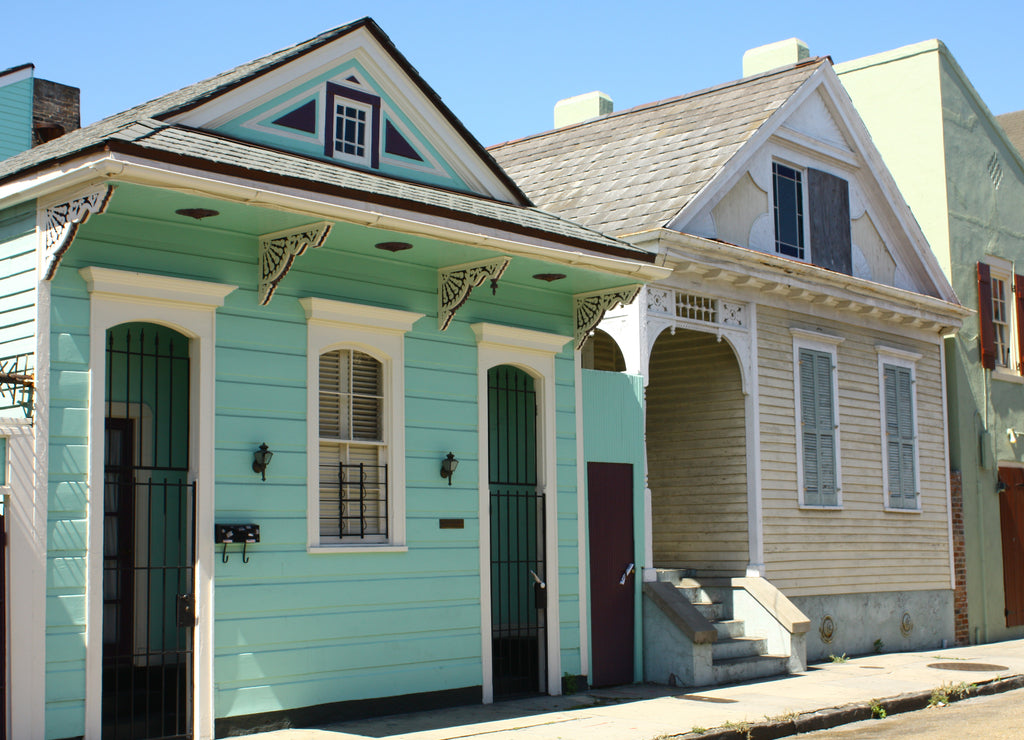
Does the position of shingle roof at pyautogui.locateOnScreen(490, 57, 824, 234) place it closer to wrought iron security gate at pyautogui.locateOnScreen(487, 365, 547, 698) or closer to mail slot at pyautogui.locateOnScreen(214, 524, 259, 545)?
wrought iron security gate at pyautogui.locateOnScreen(487, 365, 547, 698)

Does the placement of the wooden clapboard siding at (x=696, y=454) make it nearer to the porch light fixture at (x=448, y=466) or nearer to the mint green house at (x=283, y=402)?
the mint green house at (x=283, y=402)

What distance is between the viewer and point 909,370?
17469 mm

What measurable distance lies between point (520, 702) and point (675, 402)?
5.44 meters

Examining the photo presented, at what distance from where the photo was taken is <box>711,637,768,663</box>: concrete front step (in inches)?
505

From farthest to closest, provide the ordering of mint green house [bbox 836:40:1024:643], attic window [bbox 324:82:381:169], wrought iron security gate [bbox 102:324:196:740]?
1. mint green house [bbox 836:40:1024:643]
2. attic window [bbox 324:82:381:169]
3. wrought iron security gate [bbox 102:324:196:740]

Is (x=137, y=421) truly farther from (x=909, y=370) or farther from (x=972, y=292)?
(x=972, y=292)

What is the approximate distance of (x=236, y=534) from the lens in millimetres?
9141

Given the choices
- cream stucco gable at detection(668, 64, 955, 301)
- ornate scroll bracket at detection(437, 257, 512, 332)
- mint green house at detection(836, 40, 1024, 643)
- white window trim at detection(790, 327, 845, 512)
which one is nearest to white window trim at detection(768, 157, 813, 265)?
cream stucco gable at detection(668, 64, 955, 301)

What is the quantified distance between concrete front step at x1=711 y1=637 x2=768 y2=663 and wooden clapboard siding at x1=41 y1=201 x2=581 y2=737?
3.19 m

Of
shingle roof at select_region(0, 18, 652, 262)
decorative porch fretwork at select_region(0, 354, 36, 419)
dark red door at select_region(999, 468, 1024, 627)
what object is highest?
shingle roof at select_region(0, 18, 652, 262)

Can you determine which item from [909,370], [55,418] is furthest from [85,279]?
[909,370]

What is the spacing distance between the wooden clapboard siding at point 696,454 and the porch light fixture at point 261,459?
6865 mm

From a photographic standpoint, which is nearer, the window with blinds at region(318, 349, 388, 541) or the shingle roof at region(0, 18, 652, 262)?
the shingle roof at region(0, 18, 652, 262)

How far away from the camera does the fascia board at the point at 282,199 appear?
7.78 metres
